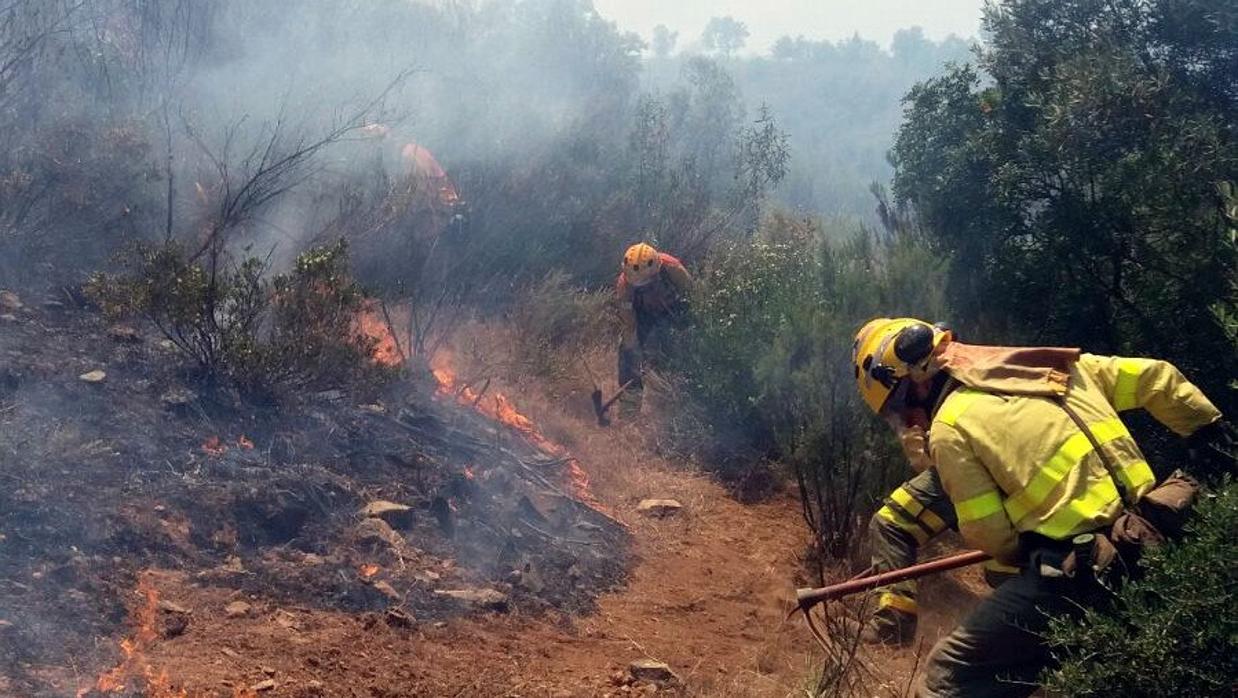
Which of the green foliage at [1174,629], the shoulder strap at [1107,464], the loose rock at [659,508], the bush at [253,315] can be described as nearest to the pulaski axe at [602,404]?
the loose rock at [659,508]

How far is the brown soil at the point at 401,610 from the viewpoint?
12.9 feet

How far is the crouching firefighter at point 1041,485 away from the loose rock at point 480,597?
2.18 m

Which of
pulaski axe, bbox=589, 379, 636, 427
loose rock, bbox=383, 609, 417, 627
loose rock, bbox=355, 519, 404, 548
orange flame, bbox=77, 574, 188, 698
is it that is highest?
orange flame, bbox=77, 574, 188, 698

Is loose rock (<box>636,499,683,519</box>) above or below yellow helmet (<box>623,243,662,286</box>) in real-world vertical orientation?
below

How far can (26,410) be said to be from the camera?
17.0 feet

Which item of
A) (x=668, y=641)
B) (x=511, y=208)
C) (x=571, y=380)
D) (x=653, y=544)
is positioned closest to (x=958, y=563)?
(x=668, y=641)

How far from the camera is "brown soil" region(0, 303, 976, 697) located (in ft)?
12.9

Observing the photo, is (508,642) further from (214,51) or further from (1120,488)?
(214,51)

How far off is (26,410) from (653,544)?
11.7ft

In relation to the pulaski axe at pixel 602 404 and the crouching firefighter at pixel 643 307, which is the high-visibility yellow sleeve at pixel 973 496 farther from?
the crouching firefighter at pixel 643 307

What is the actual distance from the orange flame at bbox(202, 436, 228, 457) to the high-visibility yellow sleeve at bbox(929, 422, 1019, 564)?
3.75 m

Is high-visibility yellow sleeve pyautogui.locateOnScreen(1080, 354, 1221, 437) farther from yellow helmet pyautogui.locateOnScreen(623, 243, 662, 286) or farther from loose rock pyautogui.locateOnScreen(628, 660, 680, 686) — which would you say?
yellow helmet pyautogui.locateOnScreen(623, 243, 662, 286)

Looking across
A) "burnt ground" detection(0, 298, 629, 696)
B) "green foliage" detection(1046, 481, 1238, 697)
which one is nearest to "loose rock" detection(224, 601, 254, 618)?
"burnt ground" detection(0, 298, 629, 696)

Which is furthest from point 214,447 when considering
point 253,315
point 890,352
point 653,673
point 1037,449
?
point 1037,449
